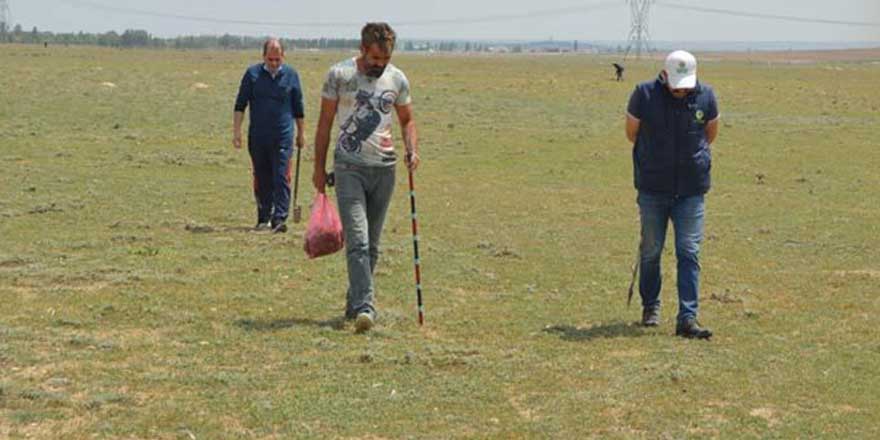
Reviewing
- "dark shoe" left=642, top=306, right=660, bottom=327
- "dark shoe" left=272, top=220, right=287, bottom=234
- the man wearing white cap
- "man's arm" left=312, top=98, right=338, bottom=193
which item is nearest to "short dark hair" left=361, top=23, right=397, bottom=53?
"man's arm" left=312, top=98, right=338, bottom=193

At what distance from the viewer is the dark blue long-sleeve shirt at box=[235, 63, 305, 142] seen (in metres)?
13.4

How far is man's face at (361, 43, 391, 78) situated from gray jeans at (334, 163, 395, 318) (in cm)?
71

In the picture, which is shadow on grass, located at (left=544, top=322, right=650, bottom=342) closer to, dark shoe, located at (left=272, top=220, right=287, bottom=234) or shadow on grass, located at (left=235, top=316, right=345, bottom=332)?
shadow on grass, located at (left=235, top=316, right=345, bottom=332)

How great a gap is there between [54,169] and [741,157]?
522 inches

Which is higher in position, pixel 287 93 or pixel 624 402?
pixel 287 93

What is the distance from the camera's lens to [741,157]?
80.9 ft

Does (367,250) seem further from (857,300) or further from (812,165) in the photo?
(812,165)

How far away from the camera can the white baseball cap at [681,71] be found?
868 centimetres

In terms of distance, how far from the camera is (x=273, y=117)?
529 inches

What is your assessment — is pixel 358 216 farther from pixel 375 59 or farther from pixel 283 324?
pixel 375 59

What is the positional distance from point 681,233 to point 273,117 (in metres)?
5.72

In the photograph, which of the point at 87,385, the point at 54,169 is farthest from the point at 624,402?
the point at 54,169

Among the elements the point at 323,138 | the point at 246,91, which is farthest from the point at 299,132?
the point at 323,138

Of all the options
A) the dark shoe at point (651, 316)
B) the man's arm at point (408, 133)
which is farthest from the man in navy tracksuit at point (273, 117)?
the dark shoe at point (651, 316)
